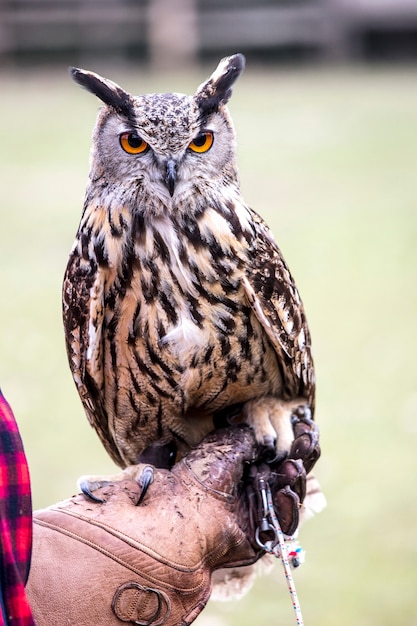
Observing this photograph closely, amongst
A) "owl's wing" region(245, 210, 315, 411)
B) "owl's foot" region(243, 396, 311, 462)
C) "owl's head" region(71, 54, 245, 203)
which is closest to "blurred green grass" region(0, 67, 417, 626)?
"owl's foot" region(243, 396, 311, 462)

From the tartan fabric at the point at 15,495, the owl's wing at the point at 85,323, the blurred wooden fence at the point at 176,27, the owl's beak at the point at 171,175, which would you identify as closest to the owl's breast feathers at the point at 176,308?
the owl's wing at the point at 85,323

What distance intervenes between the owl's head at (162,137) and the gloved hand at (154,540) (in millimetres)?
716

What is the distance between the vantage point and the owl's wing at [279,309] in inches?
106

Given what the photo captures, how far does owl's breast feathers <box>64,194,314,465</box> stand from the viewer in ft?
8.60

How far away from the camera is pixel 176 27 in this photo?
1925 centimetres

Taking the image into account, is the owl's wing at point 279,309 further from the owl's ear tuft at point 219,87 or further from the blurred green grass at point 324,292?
the blurred green grass at point 324,292

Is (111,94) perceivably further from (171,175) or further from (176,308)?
(176,308)

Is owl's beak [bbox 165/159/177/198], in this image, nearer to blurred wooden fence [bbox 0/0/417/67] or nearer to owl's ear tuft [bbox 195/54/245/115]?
owl's ear tuft [bbox 195/54/245/115]

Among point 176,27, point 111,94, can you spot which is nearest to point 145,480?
point 111,94

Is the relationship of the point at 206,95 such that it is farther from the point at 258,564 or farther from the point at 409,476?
the point at 409,476

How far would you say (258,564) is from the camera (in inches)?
121

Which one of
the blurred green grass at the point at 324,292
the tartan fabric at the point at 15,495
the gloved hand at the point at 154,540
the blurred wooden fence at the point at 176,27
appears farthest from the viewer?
the blurred wooden fence at the point at 176,27

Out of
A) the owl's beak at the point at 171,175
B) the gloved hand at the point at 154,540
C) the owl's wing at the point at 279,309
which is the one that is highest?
the owl's beak at the point at 171,175

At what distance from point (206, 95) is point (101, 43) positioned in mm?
17820
